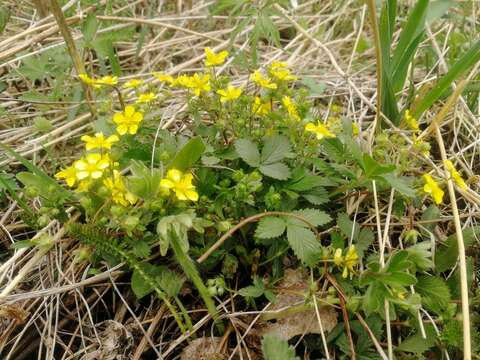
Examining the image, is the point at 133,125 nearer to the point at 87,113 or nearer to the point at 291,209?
the point at 291,209


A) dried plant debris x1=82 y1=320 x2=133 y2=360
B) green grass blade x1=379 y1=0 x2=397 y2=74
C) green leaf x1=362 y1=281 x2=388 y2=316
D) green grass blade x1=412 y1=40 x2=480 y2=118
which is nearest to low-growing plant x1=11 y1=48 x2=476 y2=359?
green leaf x1=362 y1=281 x2=388 y2=316

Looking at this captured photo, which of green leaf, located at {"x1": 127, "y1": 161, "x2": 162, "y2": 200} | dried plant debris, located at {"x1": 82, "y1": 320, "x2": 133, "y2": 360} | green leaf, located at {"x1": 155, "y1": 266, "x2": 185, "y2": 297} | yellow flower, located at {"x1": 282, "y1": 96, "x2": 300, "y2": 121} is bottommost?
dried plant debris, located at {"x1": 82, "y1": 320, "x2": 133, "y2": 360}

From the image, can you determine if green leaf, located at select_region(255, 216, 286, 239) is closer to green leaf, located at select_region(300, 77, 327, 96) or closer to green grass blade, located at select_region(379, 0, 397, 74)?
green grass blade, located at select_region(379, 0, 397, 74)

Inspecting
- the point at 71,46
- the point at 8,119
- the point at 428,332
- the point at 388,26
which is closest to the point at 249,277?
the point at 428,332

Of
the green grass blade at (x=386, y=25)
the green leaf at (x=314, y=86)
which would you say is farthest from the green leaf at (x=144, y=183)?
the green leaf at (x=314, y=86)

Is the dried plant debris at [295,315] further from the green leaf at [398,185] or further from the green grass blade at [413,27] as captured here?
the green grass blade at [413,27]

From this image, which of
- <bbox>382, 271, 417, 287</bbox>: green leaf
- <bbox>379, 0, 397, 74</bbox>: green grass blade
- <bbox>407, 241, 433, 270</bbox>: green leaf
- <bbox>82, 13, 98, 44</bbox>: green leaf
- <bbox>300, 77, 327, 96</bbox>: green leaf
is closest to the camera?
<bbox>382, 271, 417, 287</bbox>: green leaf
